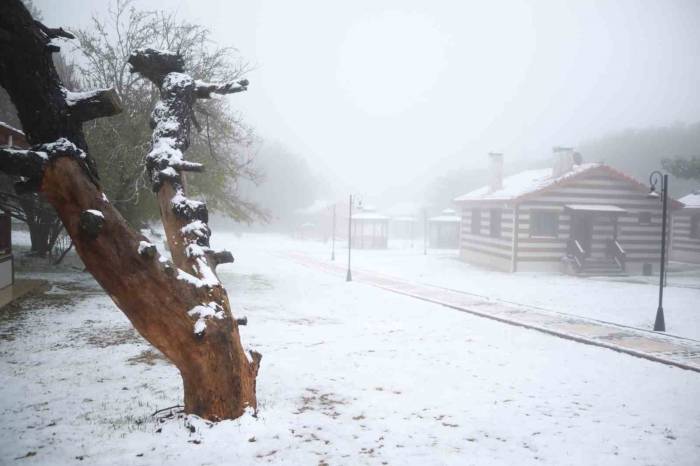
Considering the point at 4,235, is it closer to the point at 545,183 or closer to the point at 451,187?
the point at 545,183

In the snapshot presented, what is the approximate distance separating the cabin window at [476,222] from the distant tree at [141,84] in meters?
16.9

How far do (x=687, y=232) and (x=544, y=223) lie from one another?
14.6 meters

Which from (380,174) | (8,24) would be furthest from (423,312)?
(380,174)

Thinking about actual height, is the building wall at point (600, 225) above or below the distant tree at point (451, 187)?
below

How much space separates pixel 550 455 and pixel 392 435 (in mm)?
1712

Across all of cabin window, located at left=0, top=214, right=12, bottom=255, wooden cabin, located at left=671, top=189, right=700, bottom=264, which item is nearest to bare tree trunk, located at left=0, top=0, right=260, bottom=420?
cabin window, located at left=0, top=214, right=12, bottom=255

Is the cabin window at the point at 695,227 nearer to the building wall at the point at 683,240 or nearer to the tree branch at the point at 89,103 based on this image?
the building wall at the point at 683,240

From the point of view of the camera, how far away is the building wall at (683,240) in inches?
1168

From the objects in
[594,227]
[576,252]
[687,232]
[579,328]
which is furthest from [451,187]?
[579,328]

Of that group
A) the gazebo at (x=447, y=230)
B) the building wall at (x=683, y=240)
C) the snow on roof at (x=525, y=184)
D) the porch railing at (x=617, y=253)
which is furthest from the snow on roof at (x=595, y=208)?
the gazebo at (x=447, y=230)

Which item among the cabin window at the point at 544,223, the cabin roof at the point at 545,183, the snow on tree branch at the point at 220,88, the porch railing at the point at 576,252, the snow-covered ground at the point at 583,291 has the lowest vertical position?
the snow-covered ground at the point at 583,291

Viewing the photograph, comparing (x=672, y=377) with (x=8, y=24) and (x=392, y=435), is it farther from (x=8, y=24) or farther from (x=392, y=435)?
(x=8, y=24)

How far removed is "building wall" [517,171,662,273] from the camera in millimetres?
23328

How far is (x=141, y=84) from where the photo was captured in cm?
1564
